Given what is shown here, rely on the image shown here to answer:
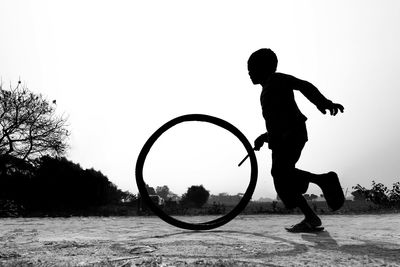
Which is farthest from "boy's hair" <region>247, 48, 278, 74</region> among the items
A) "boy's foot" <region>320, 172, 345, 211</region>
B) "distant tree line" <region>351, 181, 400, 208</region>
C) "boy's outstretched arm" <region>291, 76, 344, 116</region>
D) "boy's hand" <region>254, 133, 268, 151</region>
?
"distant tree line" <region>351, 181, 400, 208</region>

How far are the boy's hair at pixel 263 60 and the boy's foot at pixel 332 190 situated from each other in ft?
4.85

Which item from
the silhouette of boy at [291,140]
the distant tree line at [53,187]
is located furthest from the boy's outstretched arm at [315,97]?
the distant tree line at [53,187]

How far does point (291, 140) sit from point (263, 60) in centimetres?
107

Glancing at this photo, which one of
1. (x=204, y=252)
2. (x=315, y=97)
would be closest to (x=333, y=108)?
(x=315, y=97)

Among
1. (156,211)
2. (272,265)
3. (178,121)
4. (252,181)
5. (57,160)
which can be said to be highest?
(57,160)

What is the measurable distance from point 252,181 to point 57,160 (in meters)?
24.7

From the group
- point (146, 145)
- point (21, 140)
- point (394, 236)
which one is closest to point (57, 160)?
point (21, 140)

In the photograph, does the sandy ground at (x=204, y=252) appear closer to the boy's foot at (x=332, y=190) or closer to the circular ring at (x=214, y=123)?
the boy's foot at (x=332, y=190)

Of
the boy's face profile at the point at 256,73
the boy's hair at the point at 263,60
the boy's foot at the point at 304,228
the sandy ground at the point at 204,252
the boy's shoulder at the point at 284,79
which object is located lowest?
the sandy ground at the point at 204,252

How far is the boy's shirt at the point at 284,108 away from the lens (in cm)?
406

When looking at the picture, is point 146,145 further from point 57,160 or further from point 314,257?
point 57,160

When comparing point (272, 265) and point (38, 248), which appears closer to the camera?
point (272, 265)

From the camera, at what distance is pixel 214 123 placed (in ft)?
15.1

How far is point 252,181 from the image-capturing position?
15.1 ft
